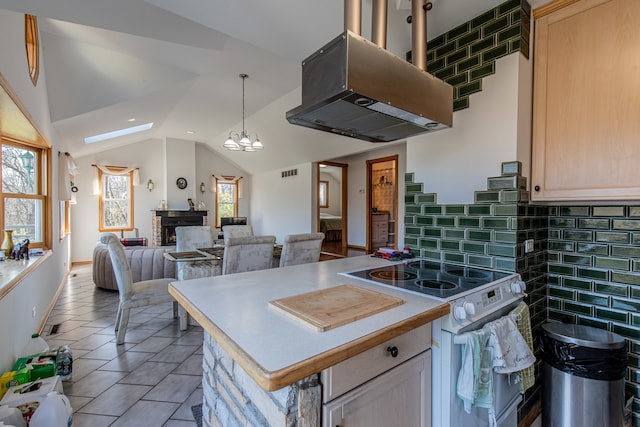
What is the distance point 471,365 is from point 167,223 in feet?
25.3

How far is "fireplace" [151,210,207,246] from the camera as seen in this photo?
730 cm

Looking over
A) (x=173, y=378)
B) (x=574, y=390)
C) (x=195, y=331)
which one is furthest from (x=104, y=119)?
(x=574, y=390)

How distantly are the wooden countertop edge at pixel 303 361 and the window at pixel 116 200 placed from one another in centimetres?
769

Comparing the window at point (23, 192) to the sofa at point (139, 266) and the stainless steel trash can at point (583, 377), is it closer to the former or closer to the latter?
the sofa at point (139, 266)

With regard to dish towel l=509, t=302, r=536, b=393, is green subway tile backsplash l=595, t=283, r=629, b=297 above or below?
above

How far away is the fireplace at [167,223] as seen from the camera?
7301 mm

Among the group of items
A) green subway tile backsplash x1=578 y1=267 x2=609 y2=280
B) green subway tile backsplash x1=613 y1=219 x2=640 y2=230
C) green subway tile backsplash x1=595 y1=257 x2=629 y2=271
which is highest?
green subway tile backsplash x1=613 y1=219 x2=640 y2=230

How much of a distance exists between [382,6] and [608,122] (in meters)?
1.28

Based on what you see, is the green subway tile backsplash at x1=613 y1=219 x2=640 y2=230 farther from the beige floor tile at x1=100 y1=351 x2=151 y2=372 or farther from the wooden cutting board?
the beige floor tile at x1=100 y1=351 x2=151 y2=372

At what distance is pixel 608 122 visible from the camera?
1445 millimetres

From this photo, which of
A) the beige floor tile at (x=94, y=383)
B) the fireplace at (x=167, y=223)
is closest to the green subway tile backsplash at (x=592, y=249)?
the beige floor tile at (x=94, y=383)

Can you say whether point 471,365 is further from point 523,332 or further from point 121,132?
point 121,132

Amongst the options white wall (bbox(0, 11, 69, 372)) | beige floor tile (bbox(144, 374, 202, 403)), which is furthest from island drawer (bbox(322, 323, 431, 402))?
white wall (bbox(0, 11, 69, 372))

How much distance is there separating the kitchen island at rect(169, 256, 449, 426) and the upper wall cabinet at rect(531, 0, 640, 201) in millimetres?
1144
